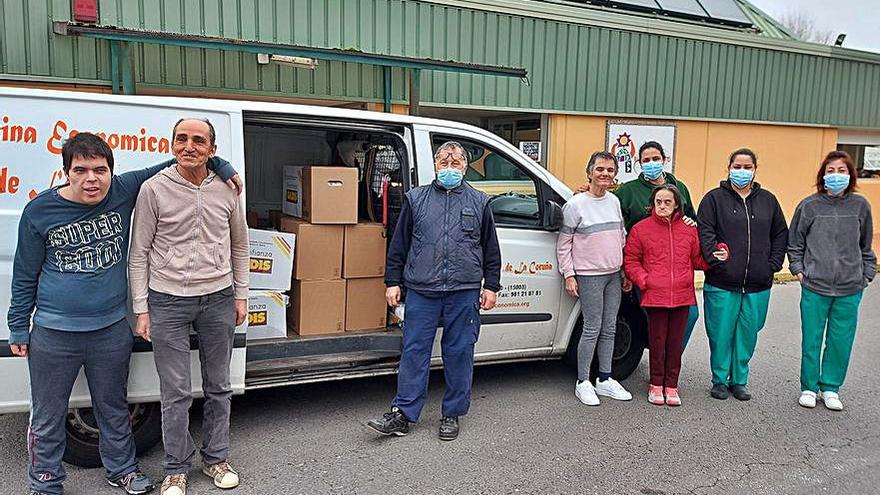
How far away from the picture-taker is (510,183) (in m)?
5.66

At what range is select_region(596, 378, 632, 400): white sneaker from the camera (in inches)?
209

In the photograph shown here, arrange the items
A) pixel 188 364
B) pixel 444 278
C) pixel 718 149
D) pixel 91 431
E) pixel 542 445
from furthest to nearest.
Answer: pixel 718 149 → pixel 542 445 → pixel 444 278 → pixel 91 431 → pixel 188 364

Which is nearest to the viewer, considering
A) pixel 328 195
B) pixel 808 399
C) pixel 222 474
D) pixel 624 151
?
pixel 222 474

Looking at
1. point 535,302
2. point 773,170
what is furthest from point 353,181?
point 773,170

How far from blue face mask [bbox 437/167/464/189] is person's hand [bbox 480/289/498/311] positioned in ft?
2.28

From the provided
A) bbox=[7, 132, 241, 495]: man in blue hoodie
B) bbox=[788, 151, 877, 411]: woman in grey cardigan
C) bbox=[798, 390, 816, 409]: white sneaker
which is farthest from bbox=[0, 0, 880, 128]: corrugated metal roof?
bbox=[798, 390, 816, 409]: white sneaker

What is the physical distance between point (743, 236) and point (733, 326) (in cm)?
67

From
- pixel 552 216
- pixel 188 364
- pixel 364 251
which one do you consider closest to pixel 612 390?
pixel 552 216

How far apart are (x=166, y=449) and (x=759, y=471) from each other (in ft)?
10.7

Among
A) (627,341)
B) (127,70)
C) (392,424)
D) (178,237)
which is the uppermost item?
(127,70)

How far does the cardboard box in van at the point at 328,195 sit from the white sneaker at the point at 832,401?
3606 mm

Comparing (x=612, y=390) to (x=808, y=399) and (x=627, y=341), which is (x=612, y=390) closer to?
(x=627, y=341)

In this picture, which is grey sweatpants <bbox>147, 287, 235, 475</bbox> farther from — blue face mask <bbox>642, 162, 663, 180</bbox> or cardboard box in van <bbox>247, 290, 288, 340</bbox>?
blue face mask <bbox>642, 162, 663, 180</bbox>

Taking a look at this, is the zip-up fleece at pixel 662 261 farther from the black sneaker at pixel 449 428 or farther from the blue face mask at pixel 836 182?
the black sneaker at pixel 449 428
